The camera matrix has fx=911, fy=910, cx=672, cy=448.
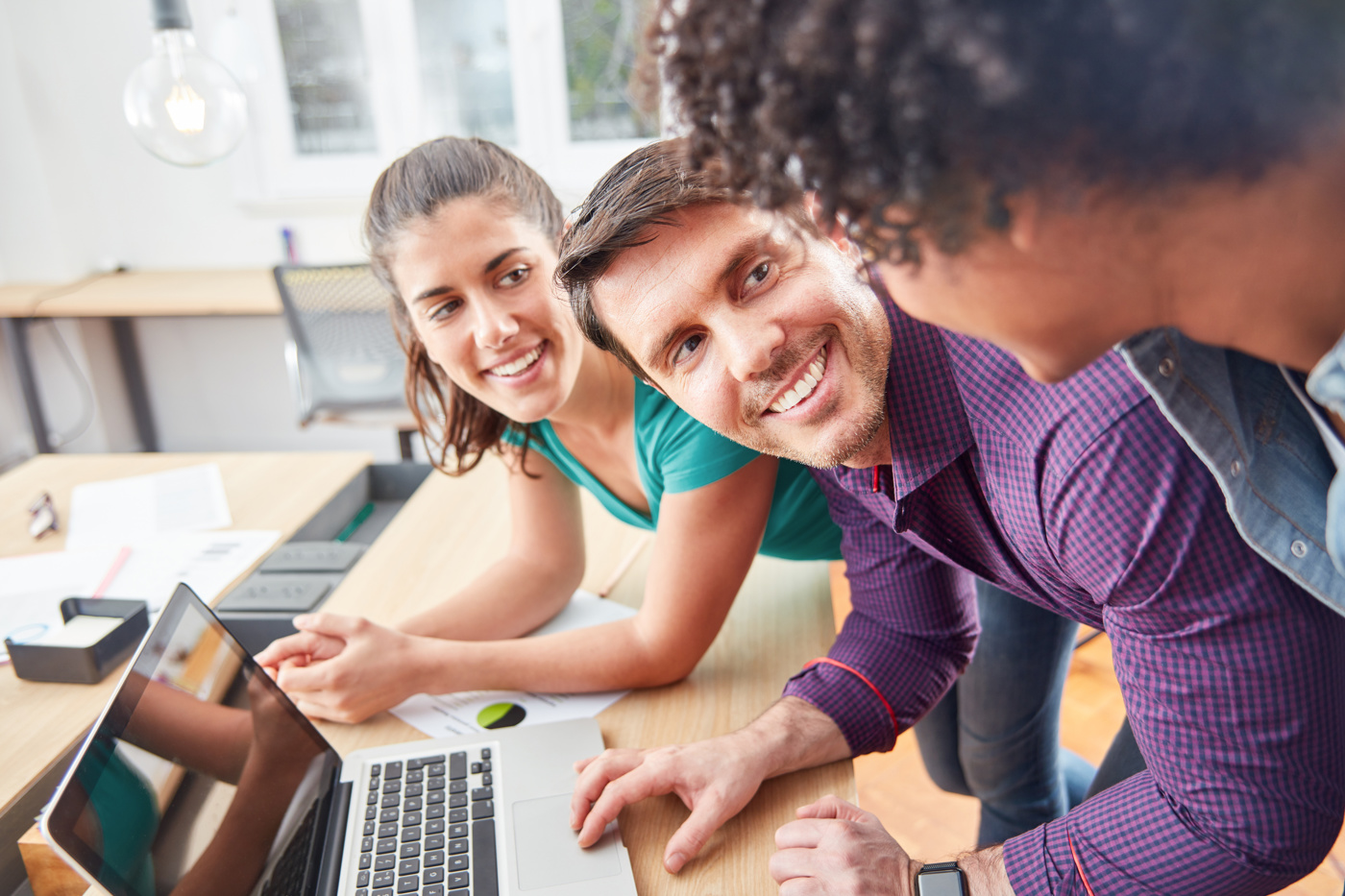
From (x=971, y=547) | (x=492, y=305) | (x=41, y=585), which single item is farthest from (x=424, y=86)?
(x=971, y=547)

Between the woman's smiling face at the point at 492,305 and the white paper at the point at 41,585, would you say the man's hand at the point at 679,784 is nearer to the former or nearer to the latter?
the woman's smiling face at the point at 492,305

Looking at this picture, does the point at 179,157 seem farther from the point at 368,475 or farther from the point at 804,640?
the point at 804,640

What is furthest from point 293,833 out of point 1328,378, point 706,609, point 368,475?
point 368,475

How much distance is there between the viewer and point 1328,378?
1.55 ft

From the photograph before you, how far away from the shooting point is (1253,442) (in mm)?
614

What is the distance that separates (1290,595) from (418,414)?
1065 millimetres

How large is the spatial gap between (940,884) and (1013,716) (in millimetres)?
650

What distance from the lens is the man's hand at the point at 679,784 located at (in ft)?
2.56

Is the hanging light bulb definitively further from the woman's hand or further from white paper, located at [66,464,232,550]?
the woman's hand

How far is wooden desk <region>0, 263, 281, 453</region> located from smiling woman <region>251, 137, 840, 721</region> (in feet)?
6.85

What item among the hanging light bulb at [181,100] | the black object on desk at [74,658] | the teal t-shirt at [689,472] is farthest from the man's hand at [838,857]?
the hanging light bulb at [181,100]

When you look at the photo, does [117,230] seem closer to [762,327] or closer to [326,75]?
[326,75]

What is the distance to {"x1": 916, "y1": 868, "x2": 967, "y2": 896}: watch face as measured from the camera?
0.75m

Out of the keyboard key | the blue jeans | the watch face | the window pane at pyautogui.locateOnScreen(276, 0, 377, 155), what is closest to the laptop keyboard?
the keyboard key
